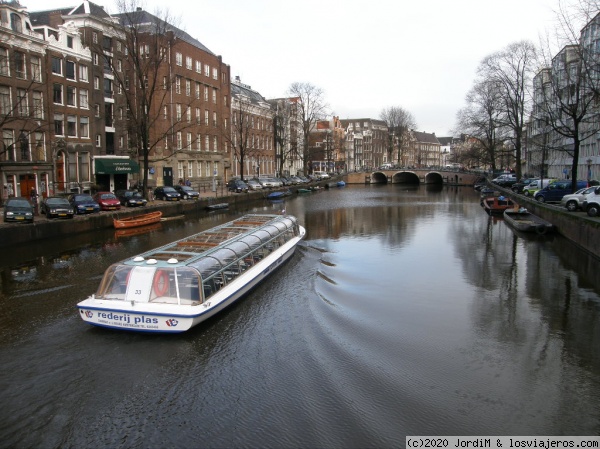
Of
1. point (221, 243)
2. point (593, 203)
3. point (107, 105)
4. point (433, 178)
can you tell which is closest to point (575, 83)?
point (593, 203)

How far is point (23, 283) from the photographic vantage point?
765 inches

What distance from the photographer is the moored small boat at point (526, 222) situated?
32969 millimetres

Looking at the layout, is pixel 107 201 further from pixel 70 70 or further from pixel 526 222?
pixel 526 222

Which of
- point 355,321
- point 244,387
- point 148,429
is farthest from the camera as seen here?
point 355,321

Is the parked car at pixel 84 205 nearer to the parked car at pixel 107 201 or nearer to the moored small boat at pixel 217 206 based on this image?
the parked car at pixel 107 201

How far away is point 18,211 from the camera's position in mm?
29078

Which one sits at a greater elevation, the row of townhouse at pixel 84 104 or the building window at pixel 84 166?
the row of townhouse at pixel 84 104

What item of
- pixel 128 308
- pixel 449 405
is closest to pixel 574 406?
pixel 449 405

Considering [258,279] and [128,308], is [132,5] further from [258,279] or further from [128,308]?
[128,308]

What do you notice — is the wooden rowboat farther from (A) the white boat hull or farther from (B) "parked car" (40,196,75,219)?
(A) the white boat hull

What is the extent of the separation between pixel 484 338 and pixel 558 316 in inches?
155

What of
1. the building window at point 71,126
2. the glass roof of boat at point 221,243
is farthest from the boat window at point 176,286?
the building window at point 71,126

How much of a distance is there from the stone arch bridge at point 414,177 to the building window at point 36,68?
263ft

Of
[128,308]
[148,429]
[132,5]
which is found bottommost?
[148,429]
